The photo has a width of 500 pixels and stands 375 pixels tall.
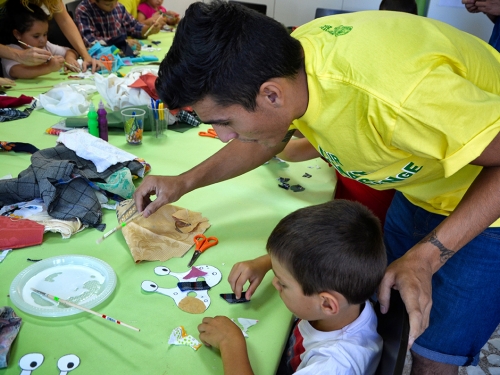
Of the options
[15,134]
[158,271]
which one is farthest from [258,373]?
[15,134]

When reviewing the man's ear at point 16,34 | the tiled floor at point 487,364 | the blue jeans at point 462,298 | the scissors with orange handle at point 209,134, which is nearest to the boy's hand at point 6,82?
the man's ear at point 16,34

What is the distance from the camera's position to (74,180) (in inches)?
50.6

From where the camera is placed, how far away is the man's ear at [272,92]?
87 centimetres

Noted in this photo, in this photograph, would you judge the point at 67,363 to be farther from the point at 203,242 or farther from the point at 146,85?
the point at 146,85

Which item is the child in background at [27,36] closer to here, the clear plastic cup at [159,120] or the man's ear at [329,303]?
the clear plastic cup at [159,120]

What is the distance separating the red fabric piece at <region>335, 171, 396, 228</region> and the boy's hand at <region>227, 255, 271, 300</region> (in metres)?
0.62

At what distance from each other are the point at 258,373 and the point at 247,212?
586 mm

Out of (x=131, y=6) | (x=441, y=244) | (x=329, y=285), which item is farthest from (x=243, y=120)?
(x=131, y=6)

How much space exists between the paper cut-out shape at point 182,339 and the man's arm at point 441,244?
38 cm

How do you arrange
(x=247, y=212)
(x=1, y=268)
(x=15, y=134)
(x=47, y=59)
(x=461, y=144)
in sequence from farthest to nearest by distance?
(x=47, y=59), (x=15, y=134), (x=247, y=212), (x=1, y=268), (x=461, y=144)

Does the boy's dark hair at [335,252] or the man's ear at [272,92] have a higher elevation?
the man's ear at [272,92]

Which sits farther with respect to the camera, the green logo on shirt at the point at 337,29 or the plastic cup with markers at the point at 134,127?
the plastic cup with markers at the point at 134,127

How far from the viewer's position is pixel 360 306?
0.95 meters

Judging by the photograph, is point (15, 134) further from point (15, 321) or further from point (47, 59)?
point (15, 321)
